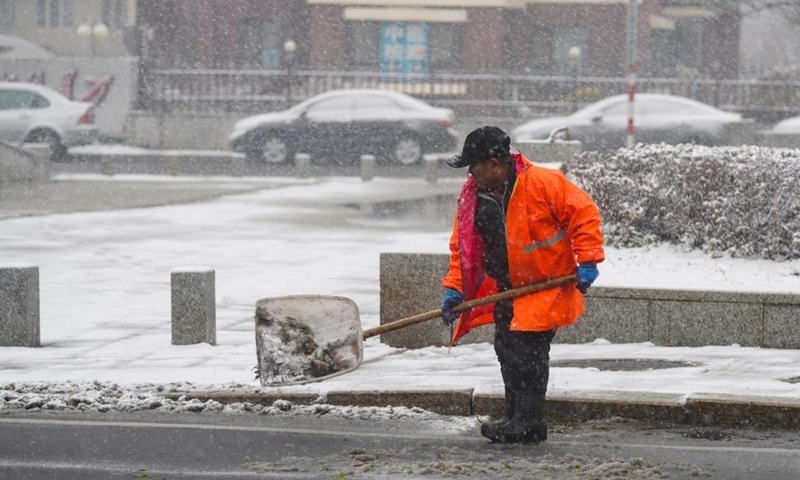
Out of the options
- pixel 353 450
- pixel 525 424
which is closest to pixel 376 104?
pixel 525 424

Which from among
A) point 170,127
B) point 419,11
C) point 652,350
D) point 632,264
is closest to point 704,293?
point 652,350

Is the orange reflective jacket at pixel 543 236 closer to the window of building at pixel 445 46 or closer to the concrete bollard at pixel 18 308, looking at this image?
the concrete bollard at pixel 18 308

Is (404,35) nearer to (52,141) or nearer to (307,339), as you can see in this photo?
(52,141)

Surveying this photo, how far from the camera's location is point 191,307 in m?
10.0

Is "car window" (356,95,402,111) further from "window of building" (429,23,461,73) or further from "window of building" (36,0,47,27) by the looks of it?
"window of building" (36,0,47,27)

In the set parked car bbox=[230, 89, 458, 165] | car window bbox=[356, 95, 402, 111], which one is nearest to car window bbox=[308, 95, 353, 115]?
parked car bbox=[230, 89, 458, 165]

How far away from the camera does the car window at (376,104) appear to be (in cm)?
3166

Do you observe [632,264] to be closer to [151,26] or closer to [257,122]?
[257,122]

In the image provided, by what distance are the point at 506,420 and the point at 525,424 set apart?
0.40 feet

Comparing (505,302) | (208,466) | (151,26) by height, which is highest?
(151,26)

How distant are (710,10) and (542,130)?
1417 cm

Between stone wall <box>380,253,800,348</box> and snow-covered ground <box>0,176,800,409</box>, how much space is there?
0.09 metres

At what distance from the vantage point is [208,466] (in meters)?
6.58

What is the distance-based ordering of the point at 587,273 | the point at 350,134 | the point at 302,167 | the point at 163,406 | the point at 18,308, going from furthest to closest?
the point at 350,134 → the point at 302,167 → the point at 18,308 → the point at 163,406 → the point at 587,273
